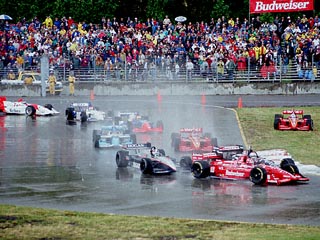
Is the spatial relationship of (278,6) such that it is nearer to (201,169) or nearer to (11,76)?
(11,76)

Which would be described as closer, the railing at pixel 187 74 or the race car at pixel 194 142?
the race car at pixel 194 142

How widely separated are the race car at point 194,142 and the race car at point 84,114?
9446 mm

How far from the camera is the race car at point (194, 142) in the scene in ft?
78.0

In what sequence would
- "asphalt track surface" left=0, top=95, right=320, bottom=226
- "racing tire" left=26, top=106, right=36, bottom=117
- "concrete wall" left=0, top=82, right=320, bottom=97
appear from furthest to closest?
"concrete wall" left=0, top=82, right=320, bottom=97 → "racing tire" left=26, top=106, right=36, bottom=117 → "asphalt track surface" left=0, top=95, right=320, bottom=226

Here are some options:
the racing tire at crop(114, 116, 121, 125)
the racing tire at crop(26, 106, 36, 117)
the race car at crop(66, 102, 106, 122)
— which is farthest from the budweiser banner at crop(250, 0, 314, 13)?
the racing tire at crop(114, 116, 121, 125)

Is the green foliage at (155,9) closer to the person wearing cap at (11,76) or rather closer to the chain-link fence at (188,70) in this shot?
the chain-link fence at (188,70)

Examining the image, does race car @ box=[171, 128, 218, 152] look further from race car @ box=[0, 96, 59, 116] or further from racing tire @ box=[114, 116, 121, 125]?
race car @ box=[0, 96, 59, 116]

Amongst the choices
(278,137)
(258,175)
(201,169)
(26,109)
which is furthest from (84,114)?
(258,175)

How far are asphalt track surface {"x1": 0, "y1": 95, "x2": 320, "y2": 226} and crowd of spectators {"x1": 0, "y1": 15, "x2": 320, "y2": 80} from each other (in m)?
14.9

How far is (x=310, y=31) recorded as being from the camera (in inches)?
1756

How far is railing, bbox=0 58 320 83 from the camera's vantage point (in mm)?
44719

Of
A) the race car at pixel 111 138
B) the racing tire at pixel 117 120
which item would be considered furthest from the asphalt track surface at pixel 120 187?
the racing tire at pixel 117 120

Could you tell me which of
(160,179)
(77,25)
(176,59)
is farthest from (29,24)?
(160,179)

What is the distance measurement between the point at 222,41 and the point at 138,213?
3190cm
